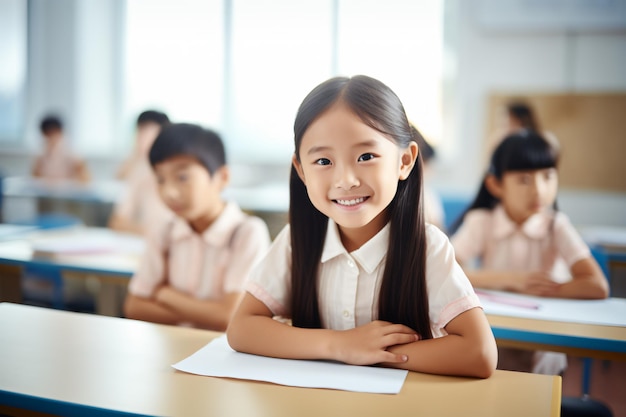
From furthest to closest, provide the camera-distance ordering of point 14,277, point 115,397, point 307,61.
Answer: point 307,61 < point 14,277 < point 115,397

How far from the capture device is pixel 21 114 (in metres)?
7.08

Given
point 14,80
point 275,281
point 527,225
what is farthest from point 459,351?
point 14,80

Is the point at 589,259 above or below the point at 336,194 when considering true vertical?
below

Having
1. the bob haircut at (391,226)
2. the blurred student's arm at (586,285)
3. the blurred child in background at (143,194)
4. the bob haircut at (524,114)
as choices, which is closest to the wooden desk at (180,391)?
the bob haircut at (391,226)

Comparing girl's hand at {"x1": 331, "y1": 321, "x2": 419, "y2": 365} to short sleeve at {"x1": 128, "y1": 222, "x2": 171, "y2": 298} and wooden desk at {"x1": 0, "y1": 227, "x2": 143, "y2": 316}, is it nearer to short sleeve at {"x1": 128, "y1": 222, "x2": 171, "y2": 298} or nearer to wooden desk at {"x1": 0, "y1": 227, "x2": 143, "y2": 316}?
short sleeve at {"x1": 128, "y1": 222, "x2": 171, "y2": 298}

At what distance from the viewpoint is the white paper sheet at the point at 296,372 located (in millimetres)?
1015

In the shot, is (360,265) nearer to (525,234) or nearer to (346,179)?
(346,179)

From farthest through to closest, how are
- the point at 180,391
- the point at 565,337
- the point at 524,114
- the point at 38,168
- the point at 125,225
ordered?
the point at 38,168, the point at 524,114, the point at 125,225, the point at 565,337, the point at 180,391

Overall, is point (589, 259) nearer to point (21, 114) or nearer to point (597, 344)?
point (597, 344)

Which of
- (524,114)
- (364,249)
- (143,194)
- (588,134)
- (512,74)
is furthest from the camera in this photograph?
(512,74)

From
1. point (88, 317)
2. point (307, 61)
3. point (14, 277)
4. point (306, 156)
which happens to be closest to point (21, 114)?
point (307, 61)

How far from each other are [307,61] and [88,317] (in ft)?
15.4

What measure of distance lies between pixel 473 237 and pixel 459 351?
119cm

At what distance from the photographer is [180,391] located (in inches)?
38.9
